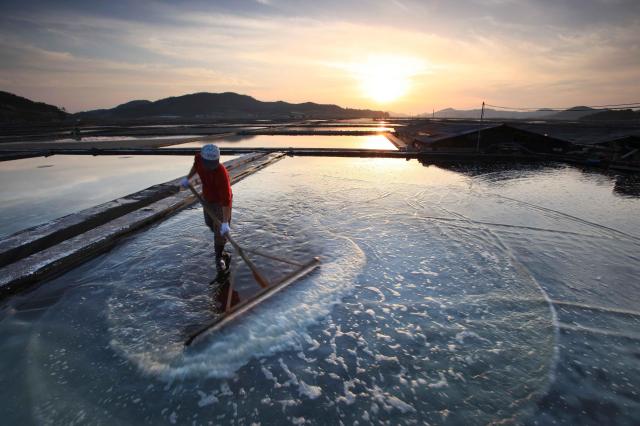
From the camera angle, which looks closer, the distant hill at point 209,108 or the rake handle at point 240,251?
the rake handle at point 240,251

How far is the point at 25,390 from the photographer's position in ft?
8.25

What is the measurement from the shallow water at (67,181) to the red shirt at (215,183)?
4.49m

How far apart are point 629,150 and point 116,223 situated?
717 inches

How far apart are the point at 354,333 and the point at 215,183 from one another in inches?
102

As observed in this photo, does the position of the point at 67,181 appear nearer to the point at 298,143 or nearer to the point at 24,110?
the point at 298,143

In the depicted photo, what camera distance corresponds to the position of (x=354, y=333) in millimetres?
3236

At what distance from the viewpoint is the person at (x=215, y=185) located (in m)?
3.90

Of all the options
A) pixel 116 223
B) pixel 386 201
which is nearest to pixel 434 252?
pixel 386 201

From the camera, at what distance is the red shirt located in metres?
4.07

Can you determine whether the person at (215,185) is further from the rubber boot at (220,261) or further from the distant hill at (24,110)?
the distant hill at (24,110)

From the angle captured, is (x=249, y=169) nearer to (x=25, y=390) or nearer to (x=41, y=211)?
(x=41, y=211)

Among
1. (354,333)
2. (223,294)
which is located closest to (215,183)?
(223,294)

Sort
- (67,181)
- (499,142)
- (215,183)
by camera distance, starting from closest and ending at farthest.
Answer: (215,183), (67,181), (499,142)

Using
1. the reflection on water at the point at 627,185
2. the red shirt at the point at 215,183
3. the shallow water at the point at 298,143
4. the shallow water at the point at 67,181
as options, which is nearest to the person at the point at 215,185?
the red shirt at the point at 215,183
